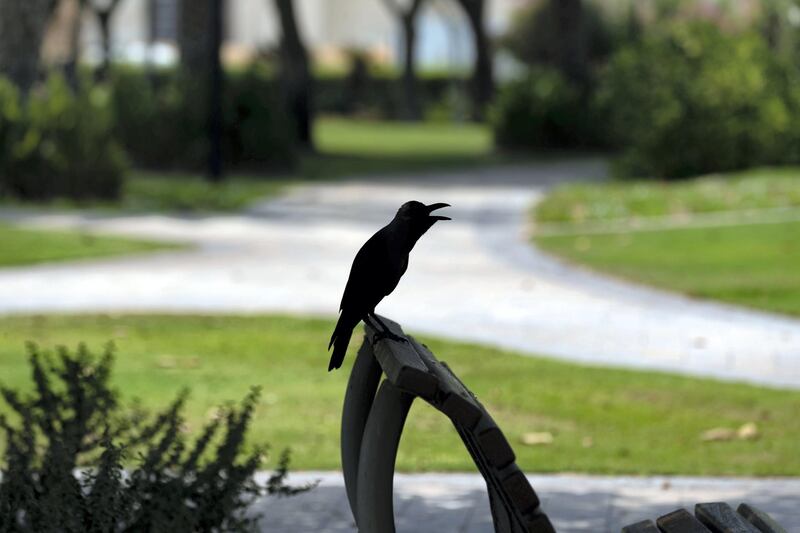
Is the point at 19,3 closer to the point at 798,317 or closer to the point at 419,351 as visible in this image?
the point at 798,317

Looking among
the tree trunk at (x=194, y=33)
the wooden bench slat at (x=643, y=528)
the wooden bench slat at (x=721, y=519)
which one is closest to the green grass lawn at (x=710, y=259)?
the wooden bench slat at (x=721, y=519)

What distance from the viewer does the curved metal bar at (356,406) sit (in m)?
4.65

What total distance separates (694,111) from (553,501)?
60.4 ft

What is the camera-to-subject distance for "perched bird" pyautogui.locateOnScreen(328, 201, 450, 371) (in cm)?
415

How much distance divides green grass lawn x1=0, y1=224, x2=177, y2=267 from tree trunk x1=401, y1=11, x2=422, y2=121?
35629 mm

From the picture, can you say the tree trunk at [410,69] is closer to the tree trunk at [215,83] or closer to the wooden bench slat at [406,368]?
the tree trunk at [215,83]

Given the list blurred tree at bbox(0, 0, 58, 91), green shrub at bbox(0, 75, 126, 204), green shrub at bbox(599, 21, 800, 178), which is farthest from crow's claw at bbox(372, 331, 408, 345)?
green shrub at bbox(599, 21, 800, 178)

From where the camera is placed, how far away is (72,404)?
5.85 meters

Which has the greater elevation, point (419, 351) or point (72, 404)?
point (419, 351)

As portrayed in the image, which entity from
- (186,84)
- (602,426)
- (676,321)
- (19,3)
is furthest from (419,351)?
(186,84)

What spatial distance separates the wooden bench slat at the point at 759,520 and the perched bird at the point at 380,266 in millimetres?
942

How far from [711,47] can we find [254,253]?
11.2 meters

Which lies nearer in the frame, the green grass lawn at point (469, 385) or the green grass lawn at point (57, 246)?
the green grass lawn at point (469, 385)

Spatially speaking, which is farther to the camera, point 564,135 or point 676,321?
point 564,135
